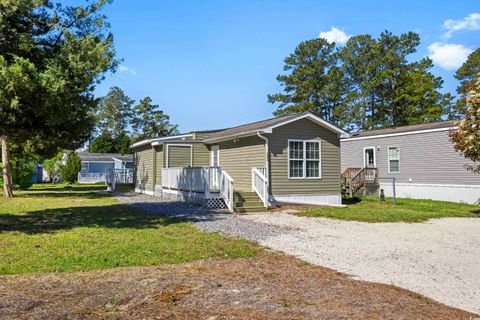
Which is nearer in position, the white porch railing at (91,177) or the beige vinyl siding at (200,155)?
the beige vinyl siding at (200,155)

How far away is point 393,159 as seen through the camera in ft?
73.3

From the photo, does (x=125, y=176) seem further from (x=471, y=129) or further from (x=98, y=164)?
(x=471, y=129)

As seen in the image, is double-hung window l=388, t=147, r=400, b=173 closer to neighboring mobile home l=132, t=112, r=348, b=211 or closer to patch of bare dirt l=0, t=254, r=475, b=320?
neighboring mobile home l=132, t=112, r=348, b=211

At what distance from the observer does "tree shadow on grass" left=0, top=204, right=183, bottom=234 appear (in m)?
10.0

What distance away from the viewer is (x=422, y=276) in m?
5.87

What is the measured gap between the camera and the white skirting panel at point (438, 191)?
18438 millimetres

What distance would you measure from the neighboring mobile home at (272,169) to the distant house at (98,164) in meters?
28.9

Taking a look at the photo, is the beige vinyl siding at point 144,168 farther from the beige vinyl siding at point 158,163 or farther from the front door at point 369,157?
the front door at point 369,157

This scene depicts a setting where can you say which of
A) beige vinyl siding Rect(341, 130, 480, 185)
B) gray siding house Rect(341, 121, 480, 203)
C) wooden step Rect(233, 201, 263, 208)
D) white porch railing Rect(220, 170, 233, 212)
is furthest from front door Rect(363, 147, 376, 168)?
white porch railing Rect(220, 170, 233, 212)

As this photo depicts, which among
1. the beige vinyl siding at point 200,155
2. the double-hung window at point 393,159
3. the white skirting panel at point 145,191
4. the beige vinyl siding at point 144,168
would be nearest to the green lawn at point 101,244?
the beige vinyl siding at point 200,155

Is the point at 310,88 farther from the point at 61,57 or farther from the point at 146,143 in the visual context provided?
the point at 61,57

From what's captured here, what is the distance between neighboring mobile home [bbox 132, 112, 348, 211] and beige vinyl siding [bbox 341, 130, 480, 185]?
627 centimetres

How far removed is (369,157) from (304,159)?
370 inches

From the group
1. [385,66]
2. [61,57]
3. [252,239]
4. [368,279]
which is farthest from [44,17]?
[385,66]
